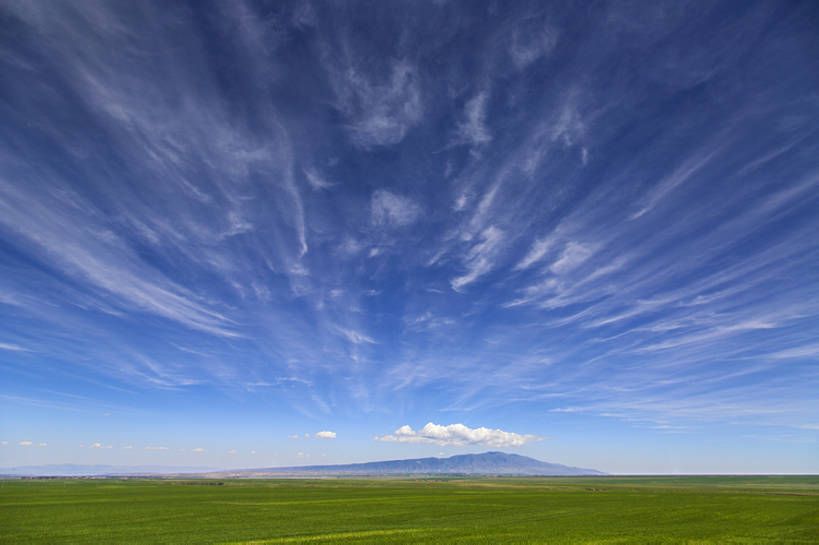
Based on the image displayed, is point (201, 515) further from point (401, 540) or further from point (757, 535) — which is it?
point (757, 535)

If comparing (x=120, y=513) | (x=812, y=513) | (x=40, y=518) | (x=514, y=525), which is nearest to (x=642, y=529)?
(x=514, y=525)

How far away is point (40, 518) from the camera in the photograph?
41.2 metres

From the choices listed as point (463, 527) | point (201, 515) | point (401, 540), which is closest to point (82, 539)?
point (201, 515)

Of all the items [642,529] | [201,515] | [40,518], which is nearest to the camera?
[642,529]

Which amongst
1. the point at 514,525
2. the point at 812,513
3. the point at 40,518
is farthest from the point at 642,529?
the point at 40,518

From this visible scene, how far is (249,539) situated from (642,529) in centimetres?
3442

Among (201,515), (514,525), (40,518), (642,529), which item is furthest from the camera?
(201,515)

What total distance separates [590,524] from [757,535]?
13004 mm

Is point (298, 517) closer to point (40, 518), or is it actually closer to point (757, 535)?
point (40, 518)

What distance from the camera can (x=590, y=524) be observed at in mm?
37281

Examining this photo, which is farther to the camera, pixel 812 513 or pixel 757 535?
pixel 812 513

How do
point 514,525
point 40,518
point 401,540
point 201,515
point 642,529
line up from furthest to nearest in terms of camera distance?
point 201,515, point 40,518, point 514,525, point 642,529, point 401,540

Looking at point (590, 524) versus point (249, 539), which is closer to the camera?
point (249, 539)

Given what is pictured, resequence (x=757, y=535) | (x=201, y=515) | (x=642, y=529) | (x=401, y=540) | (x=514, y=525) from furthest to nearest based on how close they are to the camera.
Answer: (x=201, y=515) → (x=514, y=525) → (x=642, y=529) → (x=757, y=535) → (x=401, y=540)
